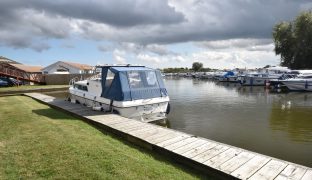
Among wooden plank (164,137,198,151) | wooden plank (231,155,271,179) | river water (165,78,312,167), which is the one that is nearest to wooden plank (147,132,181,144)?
wooden plank (164,137,198,151)

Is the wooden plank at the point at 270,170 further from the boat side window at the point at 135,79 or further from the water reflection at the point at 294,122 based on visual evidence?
the boat side window at the point at 135,79

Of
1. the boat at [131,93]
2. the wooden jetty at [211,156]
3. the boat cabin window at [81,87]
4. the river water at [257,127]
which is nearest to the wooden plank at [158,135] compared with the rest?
the wooden jetty at [211,156]

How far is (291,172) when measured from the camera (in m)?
6.28

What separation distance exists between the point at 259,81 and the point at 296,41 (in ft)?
56.1

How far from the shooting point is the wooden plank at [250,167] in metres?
6.12

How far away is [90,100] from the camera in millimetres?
16469

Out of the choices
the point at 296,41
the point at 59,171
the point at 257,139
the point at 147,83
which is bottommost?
the point at 257,139

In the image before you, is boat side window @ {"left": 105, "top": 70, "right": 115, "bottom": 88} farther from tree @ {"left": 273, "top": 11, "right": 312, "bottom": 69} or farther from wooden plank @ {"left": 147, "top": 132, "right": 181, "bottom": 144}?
tree @ {"left": 273, "top": 11, "right": 312, "bottom": 69}

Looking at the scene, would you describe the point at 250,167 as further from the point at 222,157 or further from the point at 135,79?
the point at 135,79

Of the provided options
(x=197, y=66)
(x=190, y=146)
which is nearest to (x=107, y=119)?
(x=190, y=146)

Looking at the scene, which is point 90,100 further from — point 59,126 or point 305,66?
point 305,66

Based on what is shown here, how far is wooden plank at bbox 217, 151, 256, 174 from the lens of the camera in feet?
21.0

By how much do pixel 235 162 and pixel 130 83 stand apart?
8.27 m

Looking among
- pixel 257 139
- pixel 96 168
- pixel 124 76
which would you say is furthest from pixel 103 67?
pixel 96 168
